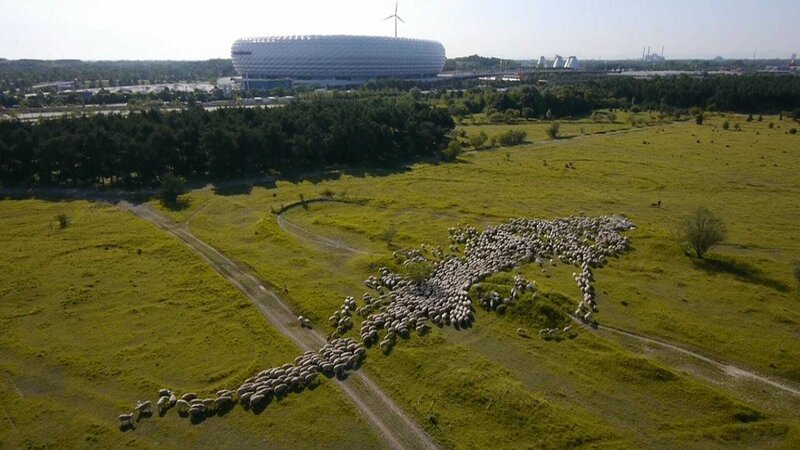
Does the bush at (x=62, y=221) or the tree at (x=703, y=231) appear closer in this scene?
the tree at (x=703, y=231)

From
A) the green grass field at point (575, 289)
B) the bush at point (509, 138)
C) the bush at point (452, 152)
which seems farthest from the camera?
the bush at point (509, 138)

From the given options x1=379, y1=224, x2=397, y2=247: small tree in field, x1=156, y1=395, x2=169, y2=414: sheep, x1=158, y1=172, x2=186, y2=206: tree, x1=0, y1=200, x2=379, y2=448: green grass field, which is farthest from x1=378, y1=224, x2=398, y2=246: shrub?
x1=158, y1=172, x2=186, y2=206: tree

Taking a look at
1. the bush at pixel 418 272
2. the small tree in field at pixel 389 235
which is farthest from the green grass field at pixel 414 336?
the bush at pixel 418 272

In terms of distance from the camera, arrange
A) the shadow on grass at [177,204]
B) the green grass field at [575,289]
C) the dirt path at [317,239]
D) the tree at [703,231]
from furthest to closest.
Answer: the shadow on grass at [177,204]
the dirt path at [317,239]
the tree at [703,231]
the green grass field at [575,289]

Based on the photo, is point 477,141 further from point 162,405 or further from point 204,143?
point 162,405

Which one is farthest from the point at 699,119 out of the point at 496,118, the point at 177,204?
the point at 177,204

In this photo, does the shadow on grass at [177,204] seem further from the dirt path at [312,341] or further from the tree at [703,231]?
the tree at [703,231]

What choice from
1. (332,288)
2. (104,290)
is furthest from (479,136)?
(104,290)

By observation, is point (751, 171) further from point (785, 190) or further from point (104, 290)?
point (104, 290)
